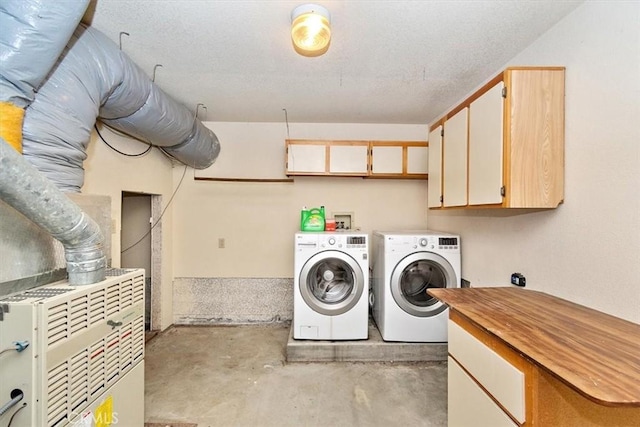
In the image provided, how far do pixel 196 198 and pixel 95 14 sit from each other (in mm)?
2117

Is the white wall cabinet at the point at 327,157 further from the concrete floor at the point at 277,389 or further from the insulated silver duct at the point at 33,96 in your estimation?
the insulated silver duct at the point at 33,96

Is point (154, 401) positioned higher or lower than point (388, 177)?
lower

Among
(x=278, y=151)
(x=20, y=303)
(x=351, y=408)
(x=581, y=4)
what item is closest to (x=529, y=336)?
(x=351, y=408)

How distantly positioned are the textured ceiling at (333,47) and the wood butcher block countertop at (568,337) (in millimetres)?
1566

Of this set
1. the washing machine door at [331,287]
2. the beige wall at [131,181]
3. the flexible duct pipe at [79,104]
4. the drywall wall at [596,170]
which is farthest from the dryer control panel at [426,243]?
the beige wall at [131,181]

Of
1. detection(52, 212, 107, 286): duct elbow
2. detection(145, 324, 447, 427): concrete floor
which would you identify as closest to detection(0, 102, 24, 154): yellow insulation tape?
detection(52, 212, 107, 286): duct elbow

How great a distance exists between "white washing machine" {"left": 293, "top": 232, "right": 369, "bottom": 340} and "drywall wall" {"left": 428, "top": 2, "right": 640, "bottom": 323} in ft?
4.35

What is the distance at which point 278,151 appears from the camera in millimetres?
3434

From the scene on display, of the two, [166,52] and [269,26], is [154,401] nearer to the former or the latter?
[166,52]

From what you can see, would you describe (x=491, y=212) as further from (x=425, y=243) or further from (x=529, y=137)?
(x=529, y=137)

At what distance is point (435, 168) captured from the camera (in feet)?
8.17

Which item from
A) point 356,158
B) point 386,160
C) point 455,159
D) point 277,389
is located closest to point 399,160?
point 386,160

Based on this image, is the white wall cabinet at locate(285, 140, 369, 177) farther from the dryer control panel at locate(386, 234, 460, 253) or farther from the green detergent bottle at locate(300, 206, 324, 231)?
the dryer control panel at locate(386, 234, 460, 253)

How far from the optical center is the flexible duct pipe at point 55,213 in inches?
36.3
